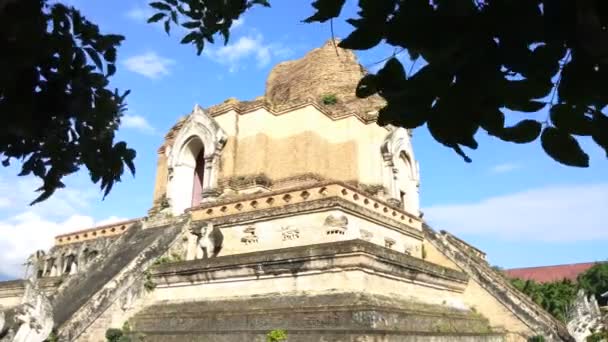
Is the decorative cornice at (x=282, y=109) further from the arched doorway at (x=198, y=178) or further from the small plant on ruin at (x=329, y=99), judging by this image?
the arched doorway at (x=198, y=178)

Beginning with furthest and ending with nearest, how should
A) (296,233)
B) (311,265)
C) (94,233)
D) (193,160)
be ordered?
1. (94,233)
2. (193,160)
3. (296,233)
4. (311,265)

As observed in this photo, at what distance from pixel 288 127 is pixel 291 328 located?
685 centimetres

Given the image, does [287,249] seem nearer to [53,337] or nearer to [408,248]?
[53,337]

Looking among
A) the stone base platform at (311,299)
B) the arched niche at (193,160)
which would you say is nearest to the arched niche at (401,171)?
the stone base platform at (311,299)

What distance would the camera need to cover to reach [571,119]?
4.85 ft

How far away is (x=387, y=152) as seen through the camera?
14570 millimetres

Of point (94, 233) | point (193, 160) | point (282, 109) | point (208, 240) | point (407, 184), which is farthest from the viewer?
point (407, 184)

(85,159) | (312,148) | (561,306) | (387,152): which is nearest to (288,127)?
(312,148)

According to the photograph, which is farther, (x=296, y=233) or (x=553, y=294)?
(x=553, y=294)

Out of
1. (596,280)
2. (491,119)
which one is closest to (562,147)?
(491,119)

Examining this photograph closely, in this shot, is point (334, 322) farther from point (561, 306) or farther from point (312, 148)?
point (561, 306)

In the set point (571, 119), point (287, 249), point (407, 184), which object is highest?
point (407, 184)

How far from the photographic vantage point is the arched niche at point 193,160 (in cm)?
1391

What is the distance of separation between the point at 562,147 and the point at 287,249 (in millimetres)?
8064
